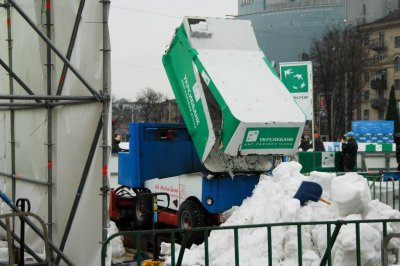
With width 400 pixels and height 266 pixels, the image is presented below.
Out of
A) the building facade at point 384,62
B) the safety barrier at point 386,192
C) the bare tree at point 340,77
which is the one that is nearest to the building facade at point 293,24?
the building facade at point 384,62

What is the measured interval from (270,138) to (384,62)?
Result: 249 feet

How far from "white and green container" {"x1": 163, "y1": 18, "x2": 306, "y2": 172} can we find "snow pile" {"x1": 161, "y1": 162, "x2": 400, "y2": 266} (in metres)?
0.95

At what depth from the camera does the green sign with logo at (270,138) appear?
994cm

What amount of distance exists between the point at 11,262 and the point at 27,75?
406cm

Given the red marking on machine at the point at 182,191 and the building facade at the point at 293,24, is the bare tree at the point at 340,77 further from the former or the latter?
the building facade at the point at 293,24

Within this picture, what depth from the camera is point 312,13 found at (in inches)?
4072

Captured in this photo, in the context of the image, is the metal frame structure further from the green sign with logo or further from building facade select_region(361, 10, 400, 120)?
building facade select_region(361, 10, 400, 120)

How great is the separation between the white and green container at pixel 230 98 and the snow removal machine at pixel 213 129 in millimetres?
16

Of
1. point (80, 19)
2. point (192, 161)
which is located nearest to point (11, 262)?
point (80, 19)

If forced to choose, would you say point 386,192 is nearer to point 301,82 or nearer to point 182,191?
point 182,191

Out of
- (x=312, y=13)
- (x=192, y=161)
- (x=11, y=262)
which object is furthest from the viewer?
(x=312, y=13)

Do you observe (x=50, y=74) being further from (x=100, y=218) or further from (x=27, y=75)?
(x=100, y=218)

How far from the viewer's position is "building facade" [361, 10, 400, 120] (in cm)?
8069

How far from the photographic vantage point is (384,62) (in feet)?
269
